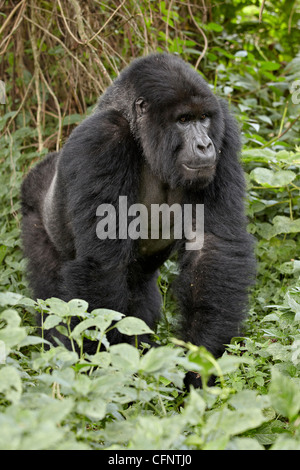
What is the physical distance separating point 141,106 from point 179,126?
0.85 ft

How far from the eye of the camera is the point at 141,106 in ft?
11.3

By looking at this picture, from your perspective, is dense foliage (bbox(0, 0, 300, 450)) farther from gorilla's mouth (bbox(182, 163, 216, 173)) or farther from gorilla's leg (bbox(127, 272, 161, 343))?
gorilla's mouth (bbox(182, 163, 216, 173))

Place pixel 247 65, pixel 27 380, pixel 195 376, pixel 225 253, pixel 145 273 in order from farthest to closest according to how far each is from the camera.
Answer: pixel 247 65
pixel 145 273
pixel 225 253
pixel 195 376
pixel 27 380

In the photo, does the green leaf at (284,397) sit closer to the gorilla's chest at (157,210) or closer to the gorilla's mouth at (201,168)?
the gorilla's mouth at (201,168)

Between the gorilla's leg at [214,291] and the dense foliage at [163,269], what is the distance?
0.38 feet

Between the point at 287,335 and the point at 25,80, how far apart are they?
353 cm

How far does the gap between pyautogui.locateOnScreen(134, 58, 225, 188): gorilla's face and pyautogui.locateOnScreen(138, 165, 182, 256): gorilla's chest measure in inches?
6.8

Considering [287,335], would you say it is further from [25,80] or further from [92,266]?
[25,80]

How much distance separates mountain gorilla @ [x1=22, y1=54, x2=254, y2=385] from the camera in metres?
3.29

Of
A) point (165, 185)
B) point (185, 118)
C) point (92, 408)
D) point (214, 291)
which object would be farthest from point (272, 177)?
point (92, 408)

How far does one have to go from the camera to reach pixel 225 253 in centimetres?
340

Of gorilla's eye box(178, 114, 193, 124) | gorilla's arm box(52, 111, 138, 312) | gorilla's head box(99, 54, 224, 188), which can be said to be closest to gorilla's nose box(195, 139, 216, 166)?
gorilla's head box(99, 54, 224, 188)

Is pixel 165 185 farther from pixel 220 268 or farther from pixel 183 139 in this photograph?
pixel 220 268

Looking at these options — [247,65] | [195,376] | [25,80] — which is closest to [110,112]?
[195,376]
